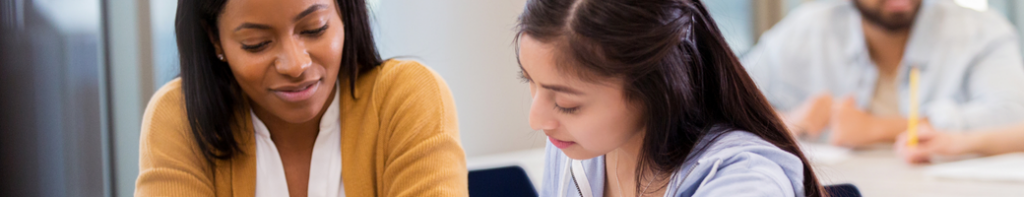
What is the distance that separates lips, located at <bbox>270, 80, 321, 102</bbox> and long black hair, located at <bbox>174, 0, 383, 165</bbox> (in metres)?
0.08

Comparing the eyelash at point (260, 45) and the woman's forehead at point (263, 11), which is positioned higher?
the woman's forehead at point (263, 11)

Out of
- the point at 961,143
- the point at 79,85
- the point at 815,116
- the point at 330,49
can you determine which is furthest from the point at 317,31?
the point at 815,116

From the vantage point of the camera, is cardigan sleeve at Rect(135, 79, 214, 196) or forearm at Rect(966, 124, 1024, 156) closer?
cardigan sleeve at Rect(135, 79, 214, 196)

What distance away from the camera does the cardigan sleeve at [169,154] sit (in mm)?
790

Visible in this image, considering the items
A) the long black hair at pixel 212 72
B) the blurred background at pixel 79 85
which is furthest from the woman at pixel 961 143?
the long black hair at pixel 212 72

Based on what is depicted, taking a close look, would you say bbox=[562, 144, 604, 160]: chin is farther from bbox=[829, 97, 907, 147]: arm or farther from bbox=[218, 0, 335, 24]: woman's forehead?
bbox=[829, 97, 907, 147]: arm

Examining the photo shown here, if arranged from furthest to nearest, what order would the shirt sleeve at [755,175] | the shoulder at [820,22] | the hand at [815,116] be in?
the shoulder at [820,22]
the hand at [815,116]
the shirt sleeve at [755,175]

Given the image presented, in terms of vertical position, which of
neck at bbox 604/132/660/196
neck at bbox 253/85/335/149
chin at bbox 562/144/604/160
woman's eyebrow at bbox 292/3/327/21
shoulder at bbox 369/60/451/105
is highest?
woman's eyebrow at bbox 292/3/327/21

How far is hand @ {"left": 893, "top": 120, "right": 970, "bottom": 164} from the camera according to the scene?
1331mm

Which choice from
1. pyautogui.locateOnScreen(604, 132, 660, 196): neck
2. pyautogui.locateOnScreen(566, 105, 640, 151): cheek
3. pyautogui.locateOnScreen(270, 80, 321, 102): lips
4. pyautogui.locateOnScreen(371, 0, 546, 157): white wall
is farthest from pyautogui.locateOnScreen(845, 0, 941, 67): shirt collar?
pyautogui.locateOnScreen(270, 80, 321, 102): lips

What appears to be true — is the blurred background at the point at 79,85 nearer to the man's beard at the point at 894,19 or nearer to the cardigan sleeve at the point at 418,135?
the cardigan sleeve at the point at 418,135

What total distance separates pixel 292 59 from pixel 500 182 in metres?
0.42

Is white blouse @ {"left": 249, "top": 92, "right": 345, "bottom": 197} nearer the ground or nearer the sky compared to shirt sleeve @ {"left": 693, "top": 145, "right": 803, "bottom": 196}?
nearer the ground

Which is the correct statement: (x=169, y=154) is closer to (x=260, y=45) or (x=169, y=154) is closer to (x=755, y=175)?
(x=260, y=45)
